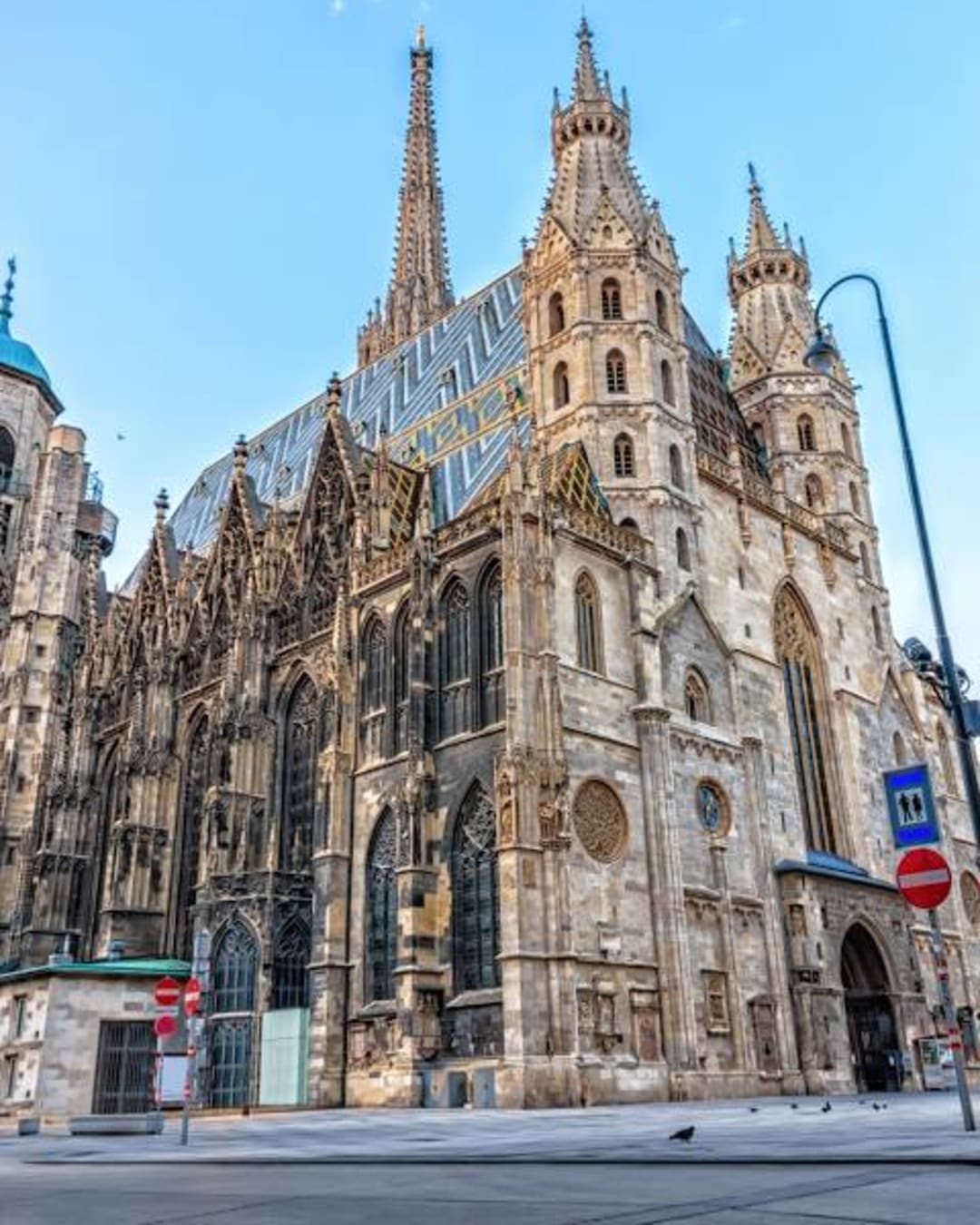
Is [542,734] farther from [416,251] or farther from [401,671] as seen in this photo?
[416,251]

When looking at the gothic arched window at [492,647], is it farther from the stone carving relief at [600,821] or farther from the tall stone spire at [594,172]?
the tall stone spire at [594,172]

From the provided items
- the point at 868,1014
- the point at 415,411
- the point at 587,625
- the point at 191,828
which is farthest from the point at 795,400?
the point at 191,828

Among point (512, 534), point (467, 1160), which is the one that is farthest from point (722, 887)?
point (467, 1160)

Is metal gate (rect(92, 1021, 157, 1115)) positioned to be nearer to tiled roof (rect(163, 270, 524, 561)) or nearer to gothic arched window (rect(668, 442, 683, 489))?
tiled roof (rect(163, 270, 524, 561))

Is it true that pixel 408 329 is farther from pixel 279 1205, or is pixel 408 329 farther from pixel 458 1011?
pixel 279 1205

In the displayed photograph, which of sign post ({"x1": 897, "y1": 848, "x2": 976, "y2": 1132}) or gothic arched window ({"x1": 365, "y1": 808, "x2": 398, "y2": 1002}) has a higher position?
gothic arched window ({"x1": 365, "y1": 808, "x2": 398, "y2": 1002})

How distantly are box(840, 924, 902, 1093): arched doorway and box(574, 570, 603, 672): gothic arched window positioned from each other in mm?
12869

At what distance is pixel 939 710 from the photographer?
168 feet

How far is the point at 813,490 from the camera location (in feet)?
155

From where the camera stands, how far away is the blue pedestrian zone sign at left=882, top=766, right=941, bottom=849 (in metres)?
14.8

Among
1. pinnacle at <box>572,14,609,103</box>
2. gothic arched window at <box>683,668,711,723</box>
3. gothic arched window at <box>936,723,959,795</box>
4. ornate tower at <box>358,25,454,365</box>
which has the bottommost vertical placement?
gothic arched window at <box>683,668,711,723</box>

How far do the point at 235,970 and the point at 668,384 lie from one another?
23.5 m

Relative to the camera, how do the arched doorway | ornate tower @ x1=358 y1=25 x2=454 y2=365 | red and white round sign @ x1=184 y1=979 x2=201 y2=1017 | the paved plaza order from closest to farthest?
the paved plaza
red and white round sign @ x1=184 y1=979 x2=201 y2=1017
the arched doorway
ornate tower @ x1=358 y1=25 x2=454 y2=365

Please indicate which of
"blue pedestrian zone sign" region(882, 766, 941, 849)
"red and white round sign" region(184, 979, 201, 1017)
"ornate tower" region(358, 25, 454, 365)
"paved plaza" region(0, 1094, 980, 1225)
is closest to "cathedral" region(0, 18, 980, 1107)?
"red and white round sign" region(184, 979, 201, 1017)
